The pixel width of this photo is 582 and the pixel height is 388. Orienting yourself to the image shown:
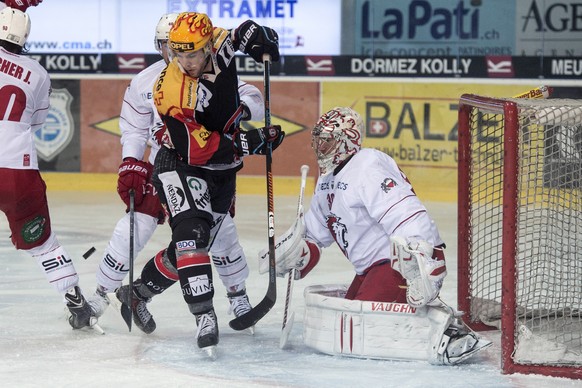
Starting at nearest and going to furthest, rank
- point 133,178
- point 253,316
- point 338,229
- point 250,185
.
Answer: point 338,229
point 253,316
point 133,178
point 250,185

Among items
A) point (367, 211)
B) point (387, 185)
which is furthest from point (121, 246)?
point (387, 185)

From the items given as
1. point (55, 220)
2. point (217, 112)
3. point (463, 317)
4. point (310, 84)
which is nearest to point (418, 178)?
point (310, 84)

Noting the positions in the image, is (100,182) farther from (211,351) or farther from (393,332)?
(393,332)

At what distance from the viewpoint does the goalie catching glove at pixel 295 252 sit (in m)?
3.88

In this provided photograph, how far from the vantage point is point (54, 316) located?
4367 mm

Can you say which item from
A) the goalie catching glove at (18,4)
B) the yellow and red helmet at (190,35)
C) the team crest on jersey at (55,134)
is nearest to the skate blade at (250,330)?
the yellow and red helmet at (190,35)

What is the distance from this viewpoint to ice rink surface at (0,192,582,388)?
11.2 feet

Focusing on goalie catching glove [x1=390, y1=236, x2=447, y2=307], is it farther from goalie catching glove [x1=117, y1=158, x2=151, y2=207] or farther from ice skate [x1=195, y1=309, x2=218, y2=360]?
goalie catching glove [x1=117, y1=158, x2=151, y2=207]

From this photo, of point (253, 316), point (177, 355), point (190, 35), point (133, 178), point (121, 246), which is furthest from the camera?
point (121, 246)

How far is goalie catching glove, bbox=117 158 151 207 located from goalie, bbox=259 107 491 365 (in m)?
0.51

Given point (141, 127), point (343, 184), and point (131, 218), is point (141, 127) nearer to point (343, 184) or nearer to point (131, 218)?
point (131, 218)

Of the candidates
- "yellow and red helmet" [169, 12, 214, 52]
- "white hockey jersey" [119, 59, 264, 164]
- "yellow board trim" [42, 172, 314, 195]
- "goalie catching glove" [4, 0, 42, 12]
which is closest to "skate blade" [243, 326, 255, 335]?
"white hockey jersey" [119, 59, 264, 164]

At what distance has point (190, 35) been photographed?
3.63 metres

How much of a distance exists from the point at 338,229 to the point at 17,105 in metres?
1.11
